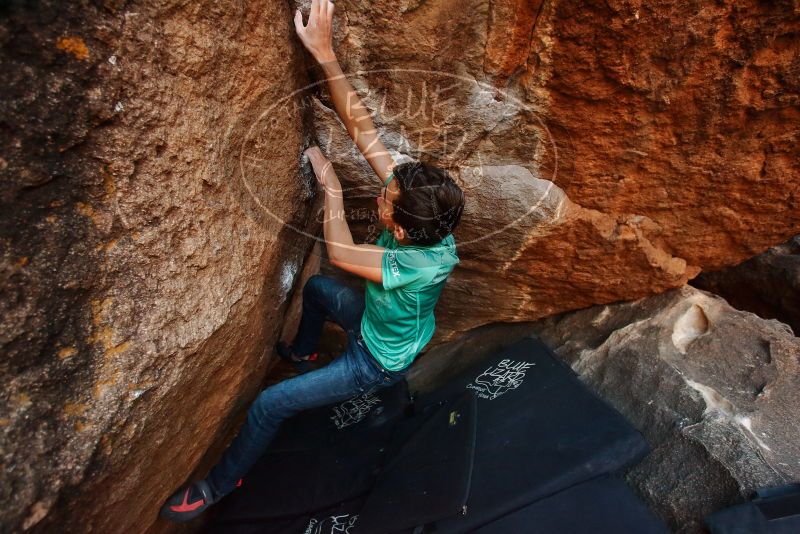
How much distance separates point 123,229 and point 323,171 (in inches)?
24.3

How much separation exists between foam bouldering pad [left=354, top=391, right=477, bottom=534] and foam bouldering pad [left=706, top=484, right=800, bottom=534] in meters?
0.68

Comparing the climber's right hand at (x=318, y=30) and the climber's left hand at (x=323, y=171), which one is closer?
the climber's right hand at (x=318, y=30)

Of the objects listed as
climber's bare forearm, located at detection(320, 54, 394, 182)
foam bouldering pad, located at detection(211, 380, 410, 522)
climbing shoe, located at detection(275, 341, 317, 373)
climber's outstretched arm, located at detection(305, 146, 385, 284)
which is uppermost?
climber's bare forearm, located at detection(320, 54, 394, 182)

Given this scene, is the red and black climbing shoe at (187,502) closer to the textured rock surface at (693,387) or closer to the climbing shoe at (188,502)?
the climbing shoe at (188,502)

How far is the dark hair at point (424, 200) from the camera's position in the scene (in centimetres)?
138

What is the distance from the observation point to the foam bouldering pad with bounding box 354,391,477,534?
1.54m

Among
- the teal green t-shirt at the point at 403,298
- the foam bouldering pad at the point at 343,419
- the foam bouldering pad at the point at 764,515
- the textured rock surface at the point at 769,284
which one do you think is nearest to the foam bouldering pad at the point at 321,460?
the foam bouldering pad at the point at 343,419

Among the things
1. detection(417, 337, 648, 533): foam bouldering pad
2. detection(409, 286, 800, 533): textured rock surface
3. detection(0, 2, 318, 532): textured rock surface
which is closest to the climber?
detection(0, 2, 318, 532): textured rock surface

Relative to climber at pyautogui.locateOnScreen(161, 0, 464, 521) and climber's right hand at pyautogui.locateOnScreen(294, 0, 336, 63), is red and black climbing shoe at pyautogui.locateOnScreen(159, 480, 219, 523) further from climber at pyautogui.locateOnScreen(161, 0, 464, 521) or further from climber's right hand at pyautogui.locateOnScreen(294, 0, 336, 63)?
climber's right hand at pyautogui.locateOnScreen(294, 0, 336, 63)

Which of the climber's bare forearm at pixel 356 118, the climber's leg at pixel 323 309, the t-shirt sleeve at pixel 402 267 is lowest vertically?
the climber's leg at pixel 323 309

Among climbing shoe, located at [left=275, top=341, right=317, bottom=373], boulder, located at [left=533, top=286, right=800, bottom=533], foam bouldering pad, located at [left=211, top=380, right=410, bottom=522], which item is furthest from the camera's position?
climbing shoe, located at [left=275, top=341, right=317, bottom=373]

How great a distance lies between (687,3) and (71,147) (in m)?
1.36

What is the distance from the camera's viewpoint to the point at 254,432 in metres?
1.67

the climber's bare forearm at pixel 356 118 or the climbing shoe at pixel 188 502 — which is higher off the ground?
the climber's bare forearm at pixel 356 118
